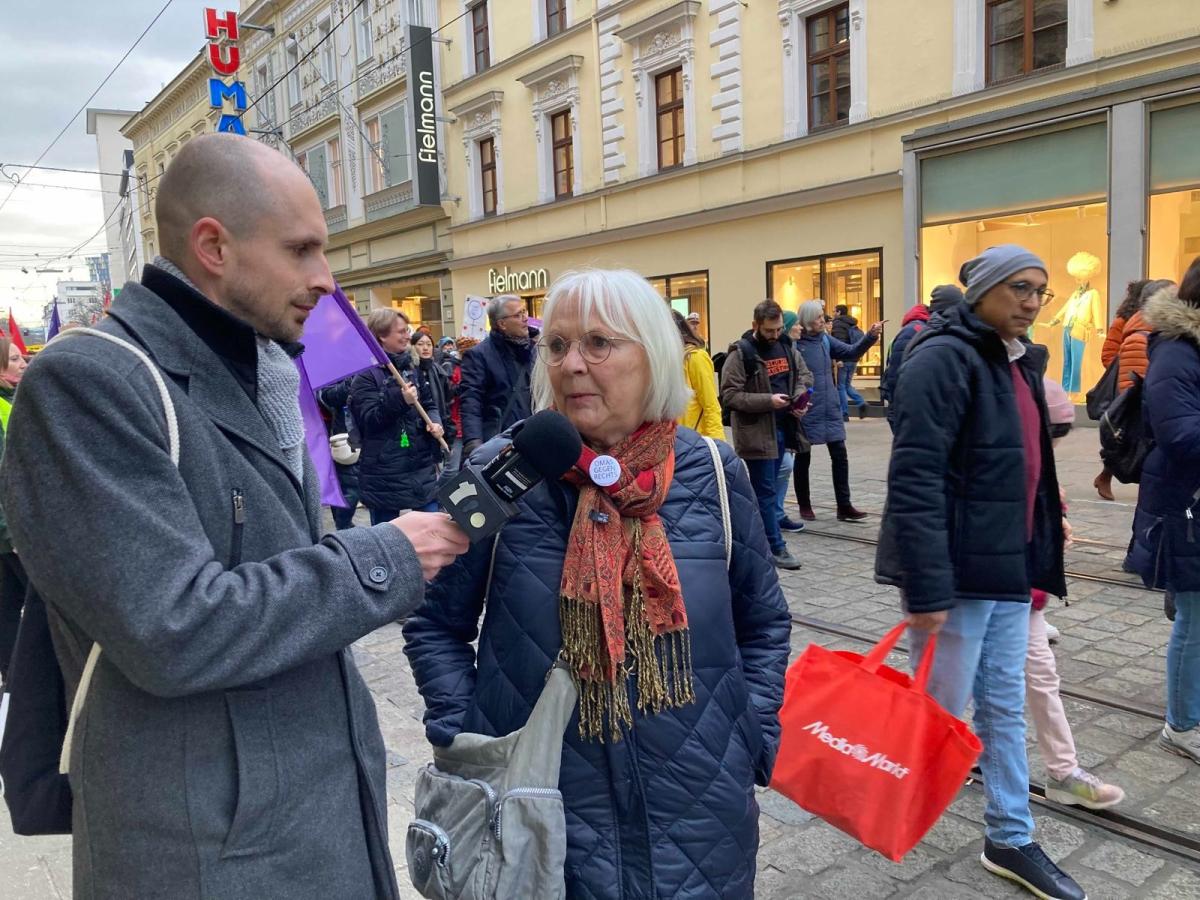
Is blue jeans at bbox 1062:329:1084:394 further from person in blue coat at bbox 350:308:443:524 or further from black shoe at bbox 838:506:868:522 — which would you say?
person in blue coat at bbox 350:308:443:524

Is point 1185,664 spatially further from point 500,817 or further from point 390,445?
point 390,445

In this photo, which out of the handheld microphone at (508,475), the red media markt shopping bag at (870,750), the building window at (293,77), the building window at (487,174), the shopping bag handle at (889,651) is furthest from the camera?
the building window at (293,77)

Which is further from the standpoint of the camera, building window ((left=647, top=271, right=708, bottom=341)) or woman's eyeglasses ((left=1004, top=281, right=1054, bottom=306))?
building window ((left=647, top=271, right=708, bottom=341))

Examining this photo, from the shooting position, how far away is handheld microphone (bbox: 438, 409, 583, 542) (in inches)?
56.6

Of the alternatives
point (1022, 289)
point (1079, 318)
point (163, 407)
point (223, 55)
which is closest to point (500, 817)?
point (163, 407)

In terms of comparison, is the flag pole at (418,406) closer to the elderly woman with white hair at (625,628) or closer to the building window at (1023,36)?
the elderly woman with white hair at (625,628)

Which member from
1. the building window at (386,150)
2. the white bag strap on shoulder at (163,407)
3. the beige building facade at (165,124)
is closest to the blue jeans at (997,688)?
the white bag strap on shoulder at (163,407)

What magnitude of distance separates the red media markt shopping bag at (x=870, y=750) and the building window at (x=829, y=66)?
15.2 meters

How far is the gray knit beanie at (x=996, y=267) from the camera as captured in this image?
2.98 meters

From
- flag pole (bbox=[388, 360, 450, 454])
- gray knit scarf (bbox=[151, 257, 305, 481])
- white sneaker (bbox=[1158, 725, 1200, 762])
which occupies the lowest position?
white sneaker (bbox=[1158, 725, 1200, 762])

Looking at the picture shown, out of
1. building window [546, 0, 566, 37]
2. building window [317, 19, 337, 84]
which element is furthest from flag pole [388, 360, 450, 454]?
building window [317, 19, 337, 84]

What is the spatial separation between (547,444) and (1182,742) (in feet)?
11.7

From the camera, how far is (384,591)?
1.37 meters

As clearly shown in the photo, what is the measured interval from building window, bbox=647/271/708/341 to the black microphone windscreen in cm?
1814
